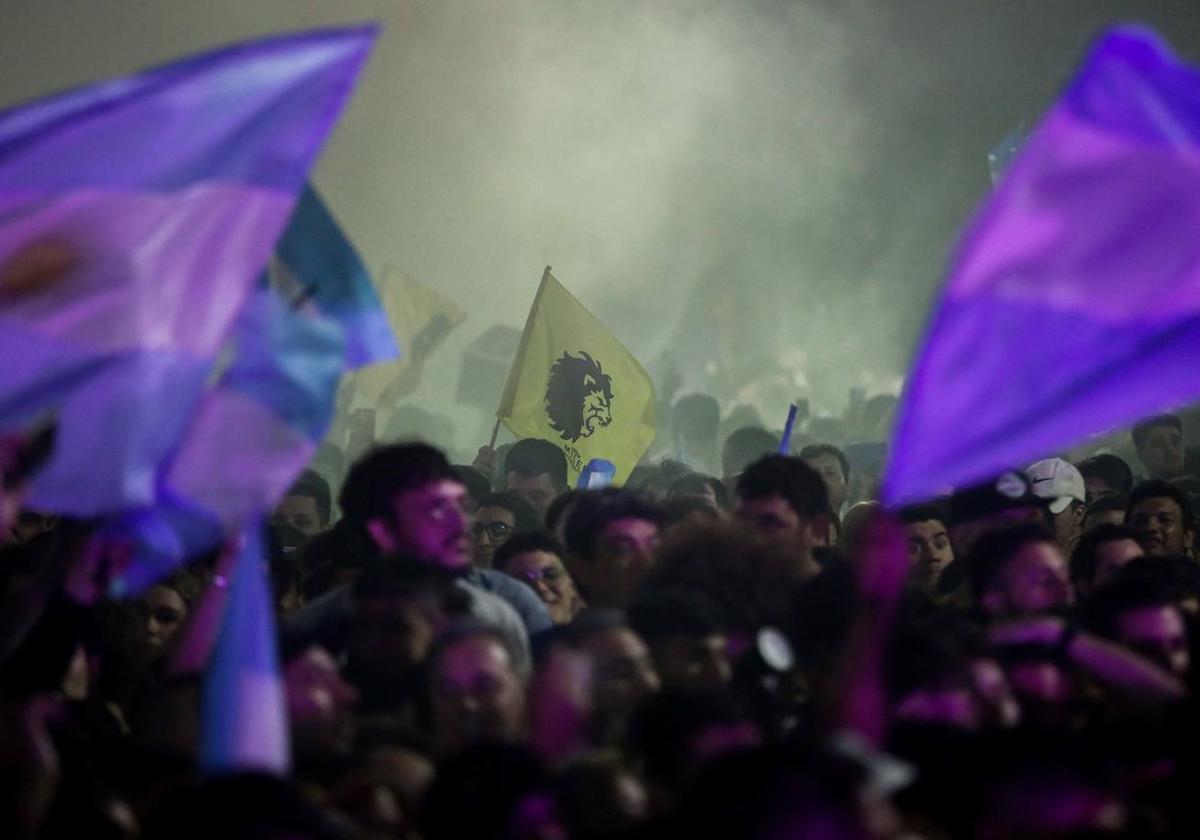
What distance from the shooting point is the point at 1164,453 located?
305 inches

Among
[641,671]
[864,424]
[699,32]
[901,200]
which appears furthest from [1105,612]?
[901,200]

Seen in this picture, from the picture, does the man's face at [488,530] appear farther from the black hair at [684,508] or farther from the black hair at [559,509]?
the black hair at [684,508]

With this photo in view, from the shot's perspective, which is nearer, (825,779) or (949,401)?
(825,779)

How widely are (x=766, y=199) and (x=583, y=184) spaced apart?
6.80 ft

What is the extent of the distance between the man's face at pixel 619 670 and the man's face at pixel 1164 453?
5.05 metres

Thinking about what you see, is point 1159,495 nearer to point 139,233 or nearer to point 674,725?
point 674,725

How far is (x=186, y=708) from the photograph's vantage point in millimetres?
3305

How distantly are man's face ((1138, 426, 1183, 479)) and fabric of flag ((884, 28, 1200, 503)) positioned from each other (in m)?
4.69

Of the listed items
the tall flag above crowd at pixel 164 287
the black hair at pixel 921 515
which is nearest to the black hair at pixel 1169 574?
the black hair at pixel 921 515

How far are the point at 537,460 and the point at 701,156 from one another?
29.9 ft

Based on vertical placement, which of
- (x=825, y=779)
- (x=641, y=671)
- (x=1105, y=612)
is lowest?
(x=825, y=779)

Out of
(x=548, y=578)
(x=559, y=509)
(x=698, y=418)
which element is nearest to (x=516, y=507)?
(x=559, y=509)

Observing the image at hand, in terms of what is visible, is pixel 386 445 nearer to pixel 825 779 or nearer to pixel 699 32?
pixel 825 779

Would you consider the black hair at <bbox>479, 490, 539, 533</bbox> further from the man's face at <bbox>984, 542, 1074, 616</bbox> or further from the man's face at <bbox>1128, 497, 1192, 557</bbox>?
the man's face at <bbox>984, 542, 1074, 616</bbox>
